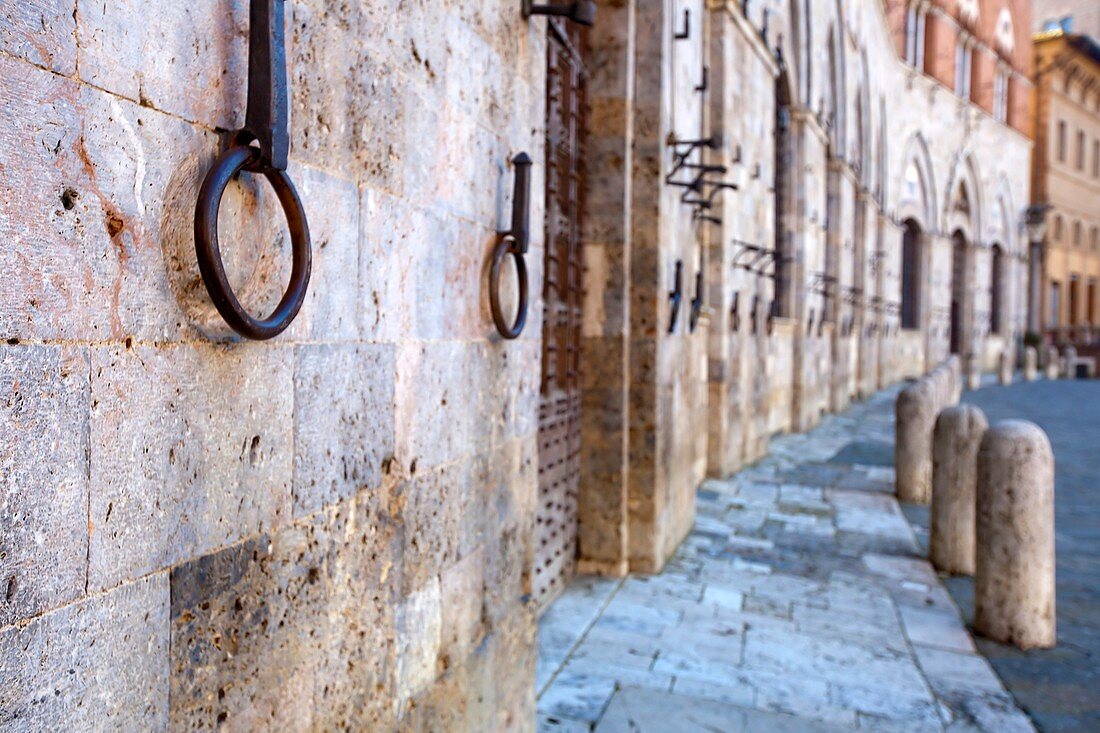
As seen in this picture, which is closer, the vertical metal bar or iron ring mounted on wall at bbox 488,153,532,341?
the vertical metal bar

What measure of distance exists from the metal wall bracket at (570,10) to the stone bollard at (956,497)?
4.30 metres

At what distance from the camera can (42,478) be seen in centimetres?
98

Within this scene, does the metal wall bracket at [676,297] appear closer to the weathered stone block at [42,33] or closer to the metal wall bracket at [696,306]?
the metal wall bracket at [696,306]

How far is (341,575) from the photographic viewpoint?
5.48 ft

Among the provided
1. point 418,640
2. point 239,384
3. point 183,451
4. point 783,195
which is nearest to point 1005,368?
point 783,195

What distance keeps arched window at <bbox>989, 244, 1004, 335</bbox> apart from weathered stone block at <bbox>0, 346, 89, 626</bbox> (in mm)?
37573

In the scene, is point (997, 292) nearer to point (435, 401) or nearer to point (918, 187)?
point (918, 187)

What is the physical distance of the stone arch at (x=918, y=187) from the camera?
81.7 ft

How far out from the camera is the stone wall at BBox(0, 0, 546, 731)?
983 millimetres

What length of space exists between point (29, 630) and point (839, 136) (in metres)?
17.0

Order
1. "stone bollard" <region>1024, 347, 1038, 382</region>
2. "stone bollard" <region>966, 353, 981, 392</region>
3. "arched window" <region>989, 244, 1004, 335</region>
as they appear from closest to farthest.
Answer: "stone bollard" <region>966, 353, 981, 392</region> < "stone bollard" <region>1024, 347, 1038, 382</region> < "arched window" <region>989, 244, 1004, 335</region>

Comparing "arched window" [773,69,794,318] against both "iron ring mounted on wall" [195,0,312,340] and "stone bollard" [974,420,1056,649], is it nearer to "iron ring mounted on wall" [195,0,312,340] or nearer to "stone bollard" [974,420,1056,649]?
"stone bollard" [974,420,1056,649]

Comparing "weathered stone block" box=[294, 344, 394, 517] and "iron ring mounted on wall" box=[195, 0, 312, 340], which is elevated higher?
"iron ring mounted on wall" box=[195, 0, 312, 340]

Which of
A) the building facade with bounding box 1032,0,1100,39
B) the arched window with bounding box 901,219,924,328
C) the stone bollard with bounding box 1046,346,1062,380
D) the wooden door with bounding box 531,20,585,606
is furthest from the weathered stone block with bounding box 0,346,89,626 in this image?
the building facade with bounding box 1032,0,1100,39
